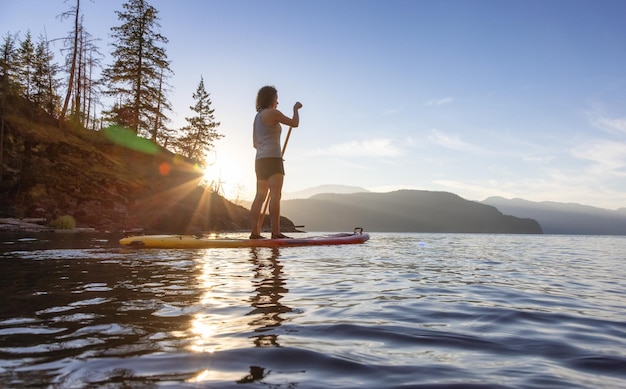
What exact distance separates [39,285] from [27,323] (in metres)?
1.77

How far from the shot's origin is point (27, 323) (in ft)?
8.08

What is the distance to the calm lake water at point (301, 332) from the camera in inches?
65.7

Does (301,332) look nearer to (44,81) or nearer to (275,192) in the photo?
(275,192)

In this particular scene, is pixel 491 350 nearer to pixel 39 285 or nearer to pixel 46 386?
pixel 46 386

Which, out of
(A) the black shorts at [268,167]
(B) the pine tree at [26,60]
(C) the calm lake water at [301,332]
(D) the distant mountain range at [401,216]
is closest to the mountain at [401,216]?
(D) the distant mountain range at [401,216]

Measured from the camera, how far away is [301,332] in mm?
2367

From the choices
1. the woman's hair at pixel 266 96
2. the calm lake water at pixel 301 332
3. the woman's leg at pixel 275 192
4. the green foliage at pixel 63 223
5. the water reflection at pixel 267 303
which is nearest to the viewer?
the calm lake water at pixel 301 332

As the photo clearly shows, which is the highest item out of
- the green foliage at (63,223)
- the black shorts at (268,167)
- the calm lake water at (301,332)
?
the black shorts at (268,167)

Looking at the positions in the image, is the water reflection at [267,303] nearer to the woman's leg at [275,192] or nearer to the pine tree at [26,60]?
the woman's leg at [275,192]

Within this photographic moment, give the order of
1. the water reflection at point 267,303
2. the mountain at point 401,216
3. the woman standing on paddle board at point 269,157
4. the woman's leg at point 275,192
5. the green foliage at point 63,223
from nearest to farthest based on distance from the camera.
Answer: the water reflection at point 267,303
the woman's leg at point 275,192
the woman standing on paddle board at point 269,157
the green foliage at point 63,223
the mountain at point 401,216

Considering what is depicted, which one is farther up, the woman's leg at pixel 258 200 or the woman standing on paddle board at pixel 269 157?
the woman standing on paddle board at pixel 269 157

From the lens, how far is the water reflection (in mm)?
2250

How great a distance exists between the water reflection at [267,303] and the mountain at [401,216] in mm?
159715

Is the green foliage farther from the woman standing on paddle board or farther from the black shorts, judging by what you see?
the black shorts
